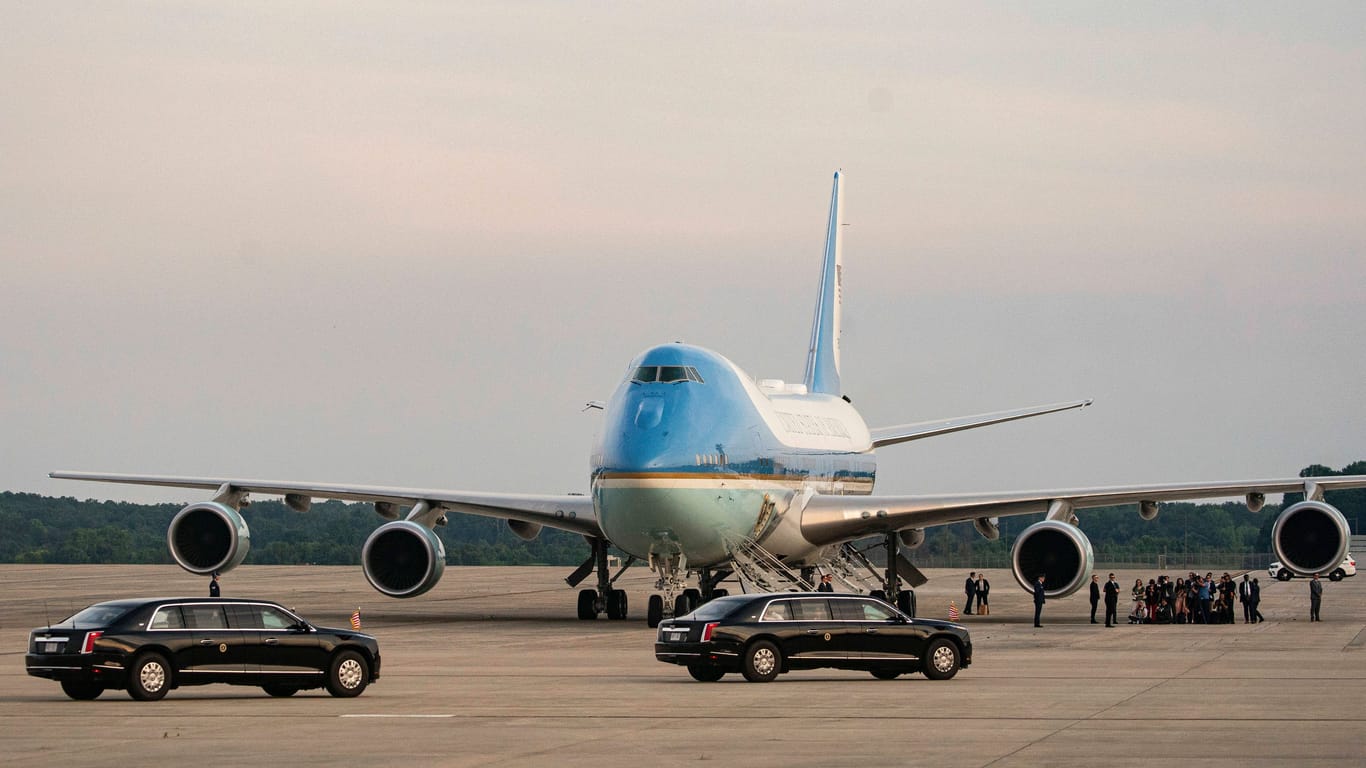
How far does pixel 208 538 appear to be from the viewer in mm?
42812

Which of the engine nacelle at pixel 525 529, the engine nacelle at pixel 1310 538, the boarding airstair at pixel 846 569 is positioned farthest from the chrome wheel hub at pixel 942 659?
the engine nacelle at pixel 525 529

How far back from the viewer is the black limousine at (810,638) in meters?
25.7

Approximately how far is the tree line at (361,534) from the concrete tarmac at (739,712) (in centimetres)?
7679

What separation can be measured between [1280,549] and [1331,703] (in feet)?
63.1

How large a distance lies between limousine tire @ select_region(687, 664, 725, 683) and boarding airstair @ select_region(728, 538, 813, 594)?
13.8 m

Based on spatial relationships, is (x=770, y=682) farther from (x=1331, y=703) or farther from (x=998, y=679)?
(x=1331, y=703)

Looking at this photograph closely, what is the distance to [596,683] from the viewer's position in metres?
25.7

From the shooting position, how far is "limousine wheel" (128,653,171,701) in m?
22.5

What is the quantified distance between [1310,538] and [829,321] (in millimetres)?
21161

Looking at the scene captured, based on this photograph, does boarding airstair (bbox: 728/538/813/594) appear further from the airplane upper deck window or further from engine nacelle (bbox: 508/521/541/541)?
engine nacelle (bbox: 508/521/541/541)

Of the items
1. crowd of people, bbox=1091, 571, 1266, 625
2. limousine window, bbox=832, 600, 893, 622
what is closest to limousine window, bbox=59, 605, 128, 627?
limousine window, bbox=832, 600, 893, 622

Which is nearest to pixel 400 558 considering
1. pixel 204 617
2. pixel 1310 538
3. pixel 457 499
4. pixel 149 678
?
pixel 457 499

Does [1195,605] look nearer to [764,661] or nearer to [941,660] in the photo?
[941,660]

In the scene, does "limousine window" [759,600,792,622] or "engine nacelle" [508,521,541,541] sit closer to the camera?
"limousine window" [759,600,792,622]
